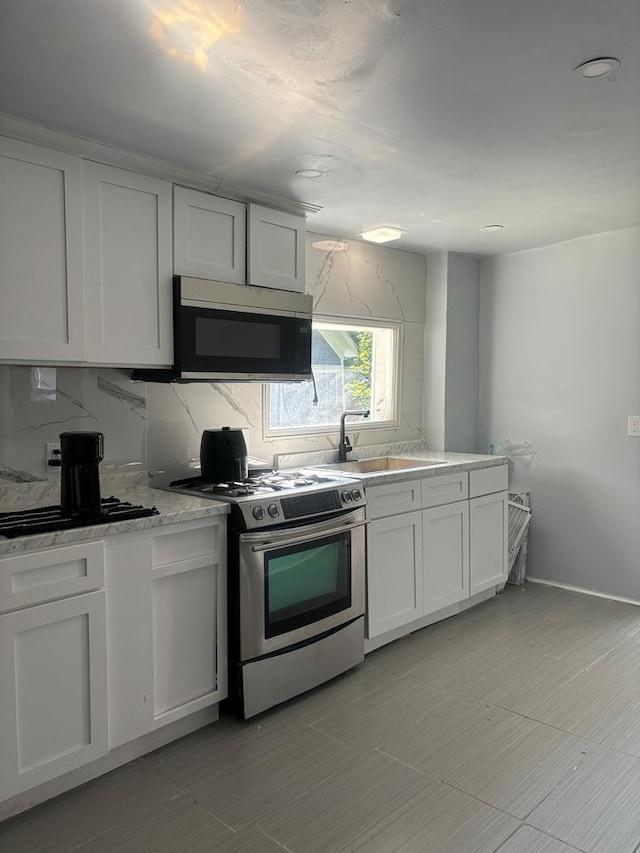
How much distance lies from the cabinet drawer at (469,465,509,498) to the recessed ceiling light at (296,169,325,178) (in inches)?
75.1

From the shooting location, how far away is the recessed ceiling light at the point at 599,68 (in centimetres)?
183

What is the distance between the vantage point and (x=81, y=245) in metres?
2.40

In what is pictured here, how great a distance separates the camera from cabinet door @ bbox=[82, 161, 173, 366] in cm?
245

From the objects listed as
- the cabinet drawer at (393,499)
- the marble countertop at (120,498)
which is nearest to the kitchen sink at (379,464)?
the cabinet drawer at (393,499)

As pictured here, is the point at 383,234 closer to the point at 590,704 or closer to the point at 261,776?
the point at 590,704

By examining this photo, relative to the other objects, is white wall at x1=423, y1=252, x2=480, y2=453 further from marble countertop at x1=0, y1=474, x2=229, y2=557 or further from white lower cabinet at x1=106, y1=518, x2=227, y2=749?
white lower cabinet at x1=106, y1=518, x2=227, y2=749

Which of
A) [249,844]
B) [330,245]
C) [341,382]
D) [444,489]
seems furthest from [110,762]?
[330,245]

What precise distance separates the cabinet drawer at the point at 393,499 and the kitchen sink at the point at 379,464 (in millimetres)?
477

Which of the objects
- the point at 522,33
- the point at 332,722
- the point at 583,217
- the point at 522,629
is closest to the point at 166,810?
the point at 332,722

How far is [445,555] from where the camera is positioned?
360cm

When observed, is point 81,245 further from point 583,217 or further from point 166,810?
point 583,217

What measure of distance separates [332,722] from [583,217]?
292cm

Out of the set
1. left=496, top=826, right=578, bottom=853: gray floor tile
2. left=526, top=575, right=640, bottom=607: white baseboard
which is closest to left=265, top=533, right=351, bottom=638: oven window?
left=496, top=826, right=578, bottom=853: gray floor tile

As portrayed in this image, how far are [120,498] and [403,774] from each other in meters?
1.51
